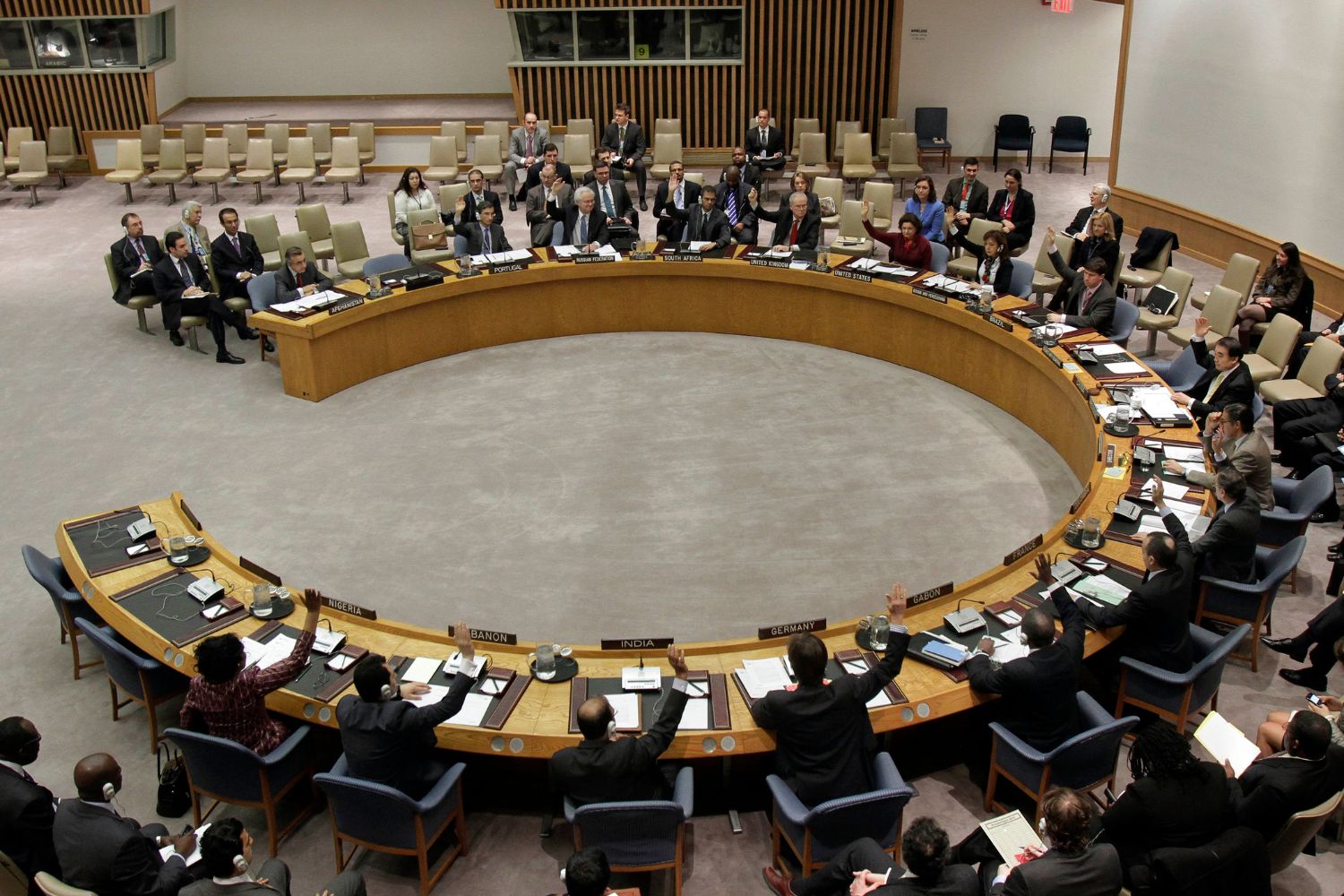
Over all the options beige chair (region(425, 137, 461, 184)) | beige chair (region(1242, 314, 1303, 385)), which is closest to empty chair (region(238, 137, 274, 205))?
beige chair (region(425, 137, 461, 184))

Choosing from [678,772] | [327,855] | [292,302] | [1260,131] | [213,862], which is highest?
[1260,131]

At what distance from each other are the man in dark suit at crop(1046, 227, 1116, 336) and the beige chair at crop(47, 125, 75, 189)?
46.8ft

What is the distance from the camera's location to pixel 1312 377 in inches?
356

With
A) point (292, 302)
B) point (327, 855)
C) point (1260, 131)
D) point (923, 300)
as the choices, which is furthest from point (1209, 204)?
point (327, 855)

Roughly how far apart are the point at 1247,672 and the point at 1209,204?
26.9ft

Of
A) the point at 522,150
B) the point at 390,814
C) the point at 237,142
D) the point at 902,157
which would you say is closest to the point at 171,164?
the point at 237,142

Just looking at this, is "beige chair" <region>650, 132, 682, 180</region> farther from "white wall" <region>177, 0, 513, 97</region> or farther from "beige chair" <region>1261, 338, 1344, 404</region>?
"beige chair" <region>1261, 338, 1344, 404</region>

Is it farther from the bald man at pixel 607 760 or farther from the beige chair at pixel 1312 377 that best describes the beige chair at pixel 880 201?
the bald man at pixel 607 760

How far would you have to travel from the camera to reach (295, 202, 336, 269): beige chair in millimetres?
12648

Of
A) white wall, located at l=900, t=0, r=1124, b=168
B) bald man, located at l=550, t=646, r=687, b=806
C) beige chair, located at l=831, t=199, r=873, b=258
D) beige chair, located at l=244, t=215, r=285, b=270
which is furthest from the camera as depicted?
white wall, located at l=900, t=0, r=1124, b=168

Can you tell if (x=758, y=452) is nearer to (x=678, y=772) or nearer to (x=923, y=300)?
(x=923, y=300)

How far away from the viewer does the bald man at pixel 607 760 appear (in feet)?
16.1

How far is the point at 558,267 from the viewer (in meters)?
11.4

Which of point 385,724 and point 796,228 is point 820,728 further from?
point 796,228
